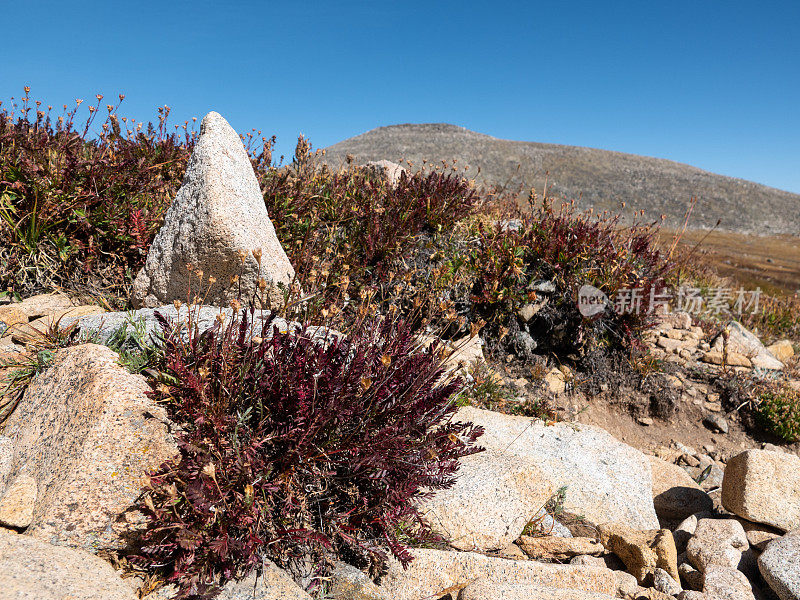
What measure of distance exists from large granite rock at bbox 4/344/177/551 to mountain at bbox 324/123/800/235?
36.1 metres

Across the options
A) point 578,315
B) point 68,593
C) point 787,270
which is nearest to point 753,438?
point 578,315

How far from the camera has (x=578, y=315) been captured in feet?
18.7

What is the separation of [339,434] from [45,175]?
4276mm

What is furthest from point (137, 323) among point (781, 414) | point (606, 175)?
point (606, 175)

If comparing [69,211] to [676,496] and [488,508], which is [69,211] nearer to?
[488,508]

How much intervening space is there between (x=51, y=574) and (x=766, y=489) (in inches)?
193

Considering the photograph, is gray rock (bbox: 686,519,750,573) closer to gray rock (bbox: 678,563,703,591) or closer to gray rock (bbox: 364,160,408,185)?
gray rock (bbox: 678,563,703,591)

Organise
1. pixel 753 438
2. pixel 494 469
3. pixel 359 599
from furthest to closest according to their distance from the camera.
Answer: pixel 753 438, pixel 494 469, pixel 359 599

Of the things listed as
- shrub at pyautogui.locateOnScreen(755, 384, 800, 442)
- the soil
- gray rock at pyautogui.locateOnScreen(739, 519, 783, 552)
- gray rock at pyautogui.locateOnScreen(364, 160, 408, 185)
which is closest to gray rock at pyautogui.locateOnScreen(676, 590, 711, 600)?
gray rock at pyautogui.locateOnScreen(739, 519, 783, 552)

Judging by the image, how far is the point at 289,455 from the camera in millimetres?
2480

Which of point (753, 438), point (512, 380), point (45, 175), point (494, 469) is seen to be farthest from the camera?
point (753, 438)

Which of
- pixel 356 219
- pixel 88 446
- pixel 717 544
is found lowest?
pixel 717 544

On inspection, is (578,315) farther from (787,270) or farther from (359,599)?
(787,270)

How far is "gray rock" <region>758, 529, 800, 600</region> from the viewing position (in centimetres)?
318
